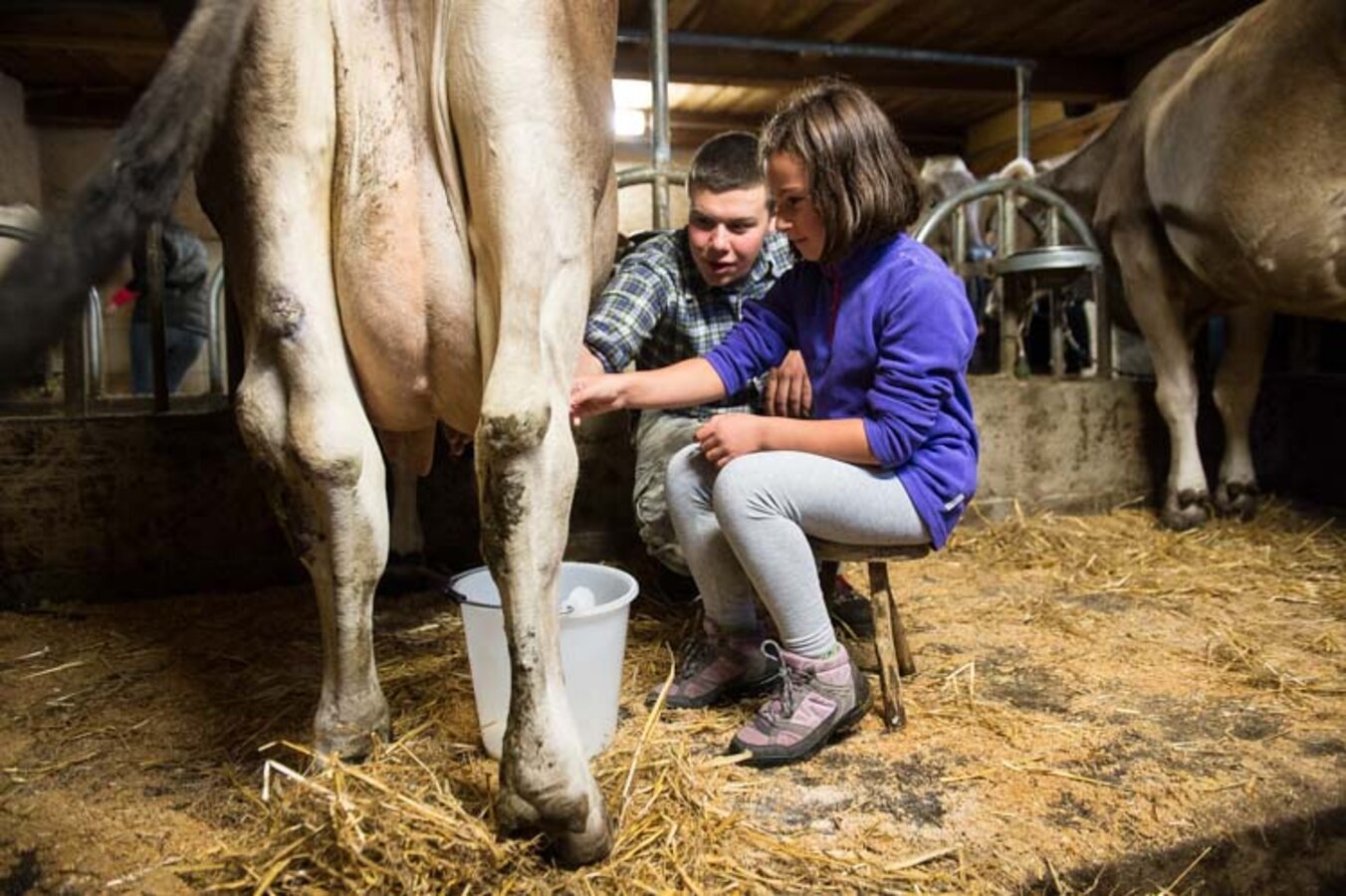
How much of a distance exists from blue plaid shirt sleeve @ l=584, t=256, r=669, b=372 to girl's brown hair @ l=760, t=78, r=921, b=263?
564 millimetres

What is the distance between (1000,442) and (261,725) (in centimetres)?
271

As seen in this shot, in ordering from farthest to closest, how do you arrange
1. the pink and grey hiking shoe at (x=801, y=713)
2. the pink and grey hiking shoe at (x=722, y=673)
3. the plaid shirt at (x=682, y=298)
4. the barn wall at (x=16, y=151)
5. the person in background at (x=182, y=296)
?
the barn wall at (x=16, y=151)
the person in background at (x=182, y=296)
the plaid shirt at (x=682, y=298)
the pink and grey hiking shoe at (x=722, y=673)
the pink and grey hiking shoe at (x=801, y=713)

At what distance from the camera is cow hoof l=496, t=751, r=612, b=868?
1228 mm

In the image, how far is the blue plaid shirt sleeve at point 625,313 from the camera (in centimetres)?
212

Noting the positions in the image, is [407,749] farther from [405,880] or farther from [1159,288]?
[1159,288]

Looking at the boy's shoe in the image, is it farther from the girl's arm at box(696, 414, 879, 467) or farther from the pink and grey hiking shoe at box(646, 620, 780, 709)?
the girl's arm at box(696, 414, 879, 467)

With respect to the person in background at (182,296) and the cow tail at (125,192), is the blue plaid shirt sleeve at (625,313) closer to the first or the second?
the cow tail at (125,192)

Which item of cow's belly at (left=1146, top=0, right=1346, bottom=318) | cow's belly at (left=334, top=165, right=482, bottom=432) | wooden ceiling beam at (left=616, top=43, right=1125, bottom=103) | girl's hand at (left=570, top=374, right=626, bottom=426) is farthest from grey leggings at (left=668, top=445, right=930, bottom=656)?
wooden ceiling beam at (left=616, top=43, right=1125, bottom=103)

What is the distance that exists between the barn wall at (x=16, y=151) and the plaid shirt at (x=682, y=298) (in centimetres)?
641

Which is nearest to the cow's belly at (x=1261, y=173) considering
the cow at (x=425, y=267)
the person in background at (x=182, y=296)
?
the cow at (x=425, y=267)

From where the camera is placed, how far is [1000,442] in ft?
11.5

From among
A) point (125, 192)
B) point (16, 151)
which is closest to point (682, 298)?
point (125, 192)

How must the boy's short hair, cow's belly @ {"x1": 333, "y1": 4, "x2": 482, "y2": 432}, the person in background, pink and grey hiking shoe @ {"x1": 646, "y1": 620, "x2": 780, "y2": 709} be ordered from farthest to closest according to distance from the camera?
the person in background → the boy's short hair → pink and grey hiking shoe @ {"x1": 646, "y1": 620, "x2": 780, "y2": 709} → cow's belly @ {"x1": 333, "y1": 4, "x2": 482, "y2": 432}

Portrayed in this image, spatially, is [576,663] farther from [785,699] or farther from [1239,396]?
[1239,396]
